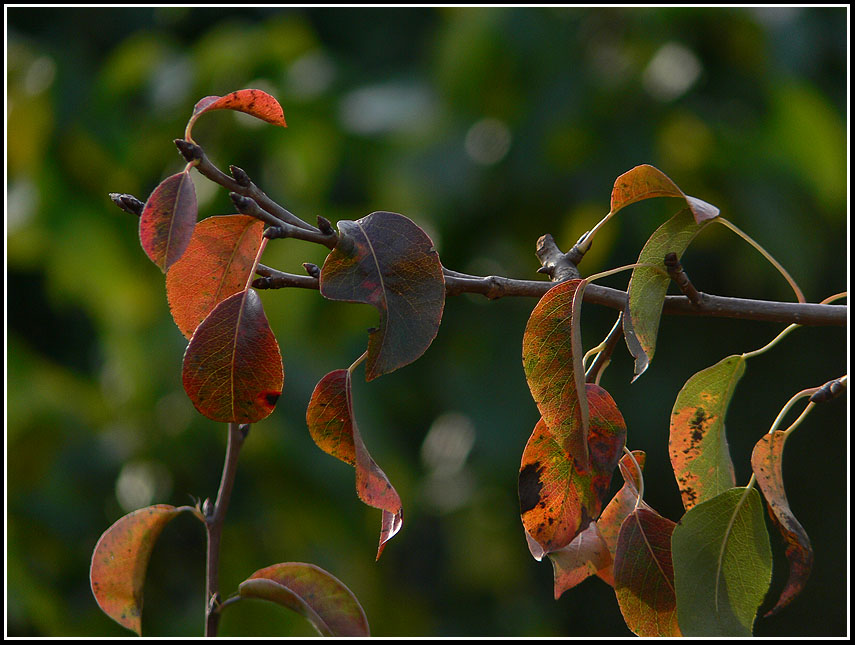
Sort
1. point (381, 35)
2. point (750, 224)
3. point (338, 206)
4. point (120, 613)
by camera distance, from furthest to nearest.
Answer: point (381, 35)
point (338, 206)
point (750, 224)
point (120, 613)

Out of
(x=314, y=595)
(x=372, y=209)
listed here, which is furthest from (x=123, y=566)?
(x=372, y=209)

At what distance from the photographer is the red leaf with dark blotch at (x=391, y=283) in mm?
359

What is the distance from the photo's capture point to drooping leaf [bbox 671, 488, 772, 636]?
40cm

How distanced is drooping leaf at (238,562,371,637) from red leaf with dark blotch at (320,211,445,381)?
6.0 inches

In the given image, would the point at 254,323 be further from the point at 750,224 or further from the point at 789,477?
the point at 789,477

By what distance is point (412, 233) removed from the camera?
378 mm

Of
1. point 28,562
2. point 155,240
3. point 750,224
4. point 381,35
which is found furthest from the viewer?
point 381,35

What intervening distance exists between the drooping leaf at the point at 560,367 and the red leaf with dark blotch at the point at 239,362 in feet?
0.37

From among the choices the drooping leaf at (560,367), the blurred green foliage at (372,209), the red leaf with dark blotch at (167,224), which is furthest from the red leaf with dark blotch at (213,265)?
the blurred green foliage at (372,209)

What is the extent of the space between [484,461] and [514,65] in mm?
994

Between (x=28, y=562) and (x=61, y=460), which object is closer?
(x=28, y=562)

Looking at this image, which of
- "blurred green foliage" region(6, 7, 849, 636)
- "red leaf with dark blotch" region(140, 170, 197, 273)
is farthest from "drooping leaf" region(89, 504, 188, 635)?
"blurred green foliage" region(6, 7, 849, 636)

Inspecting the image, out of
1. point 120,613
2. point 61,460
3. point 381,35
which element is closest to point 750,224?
point 381,35

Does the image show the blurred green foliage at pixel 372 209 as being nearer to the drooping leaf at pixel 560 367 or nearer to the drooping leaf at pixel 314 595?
the drooping leaf at pixel 314 595
